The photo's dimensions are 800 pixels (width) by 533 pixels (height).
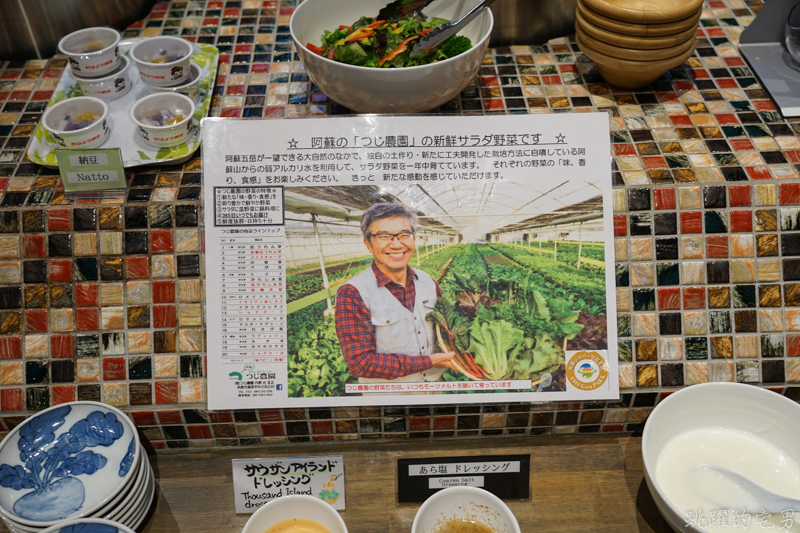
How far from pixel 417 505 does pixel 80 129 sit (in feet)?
2.90

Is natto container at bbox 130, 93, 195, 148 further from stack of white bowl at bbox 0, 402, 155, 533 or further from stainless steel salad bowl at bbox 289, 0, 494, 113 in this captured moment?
stack of white bowl at bbox 0, 402, 155, 533

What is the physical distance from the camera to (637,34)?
3.69 feet

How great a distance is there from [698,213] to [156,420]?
103 centimetres

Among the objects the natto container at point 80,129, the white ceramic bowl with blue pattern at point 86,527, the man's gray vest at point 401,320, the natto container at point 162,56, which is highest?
the natto container at point 162,56

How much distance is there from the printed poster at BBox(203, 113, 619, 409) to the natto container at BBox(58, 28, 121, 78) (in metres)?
0.31

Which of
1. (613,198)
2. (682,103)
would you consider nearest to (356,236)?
(613,198)

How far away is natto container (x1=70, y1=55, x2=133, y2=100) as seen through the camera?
122cm

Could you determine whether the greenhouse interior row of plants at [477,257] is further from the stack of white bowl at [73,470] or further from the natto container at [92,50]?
the natto container at [92,50]

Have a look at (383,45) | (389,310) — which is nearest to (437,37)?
(383,45)

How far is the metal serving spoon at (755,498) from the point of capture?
3.12ft

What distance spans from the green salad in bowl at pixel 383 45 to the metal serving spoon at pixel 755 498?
85 centimetres

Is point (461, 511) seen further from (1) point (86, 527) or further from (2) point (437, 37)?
(2) point (437, 37)

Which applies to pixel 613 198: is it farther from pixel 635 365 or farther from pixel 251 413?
pixel 251 413

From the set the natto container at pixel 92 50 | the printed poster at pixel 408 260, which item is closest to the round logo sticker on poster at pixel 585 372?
the printed poster at pixel 408 260
